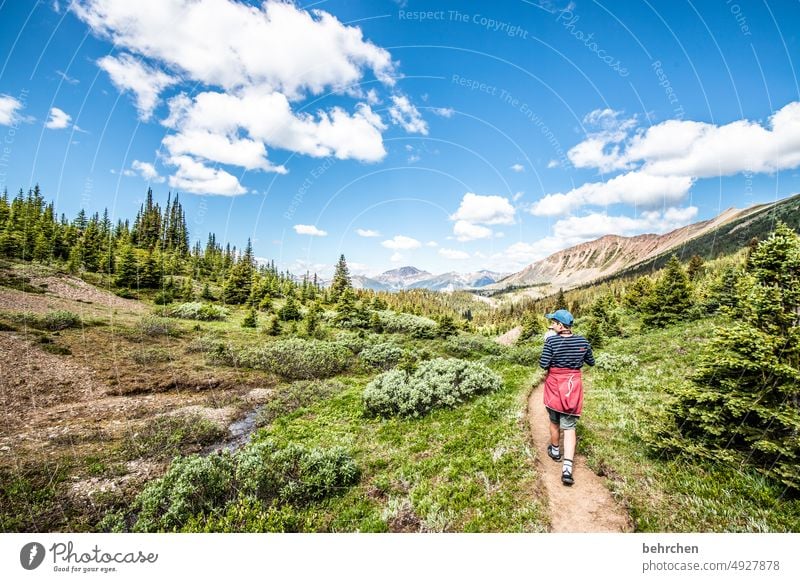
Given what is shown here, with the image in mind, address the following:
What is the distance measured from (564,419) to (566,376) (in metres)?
0.93

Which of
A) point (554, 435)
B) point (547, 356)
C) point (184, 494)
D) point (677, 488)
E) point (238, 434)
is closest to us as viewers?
point (677, 488)

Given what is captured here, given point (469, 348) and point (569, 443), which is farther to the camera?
point (469, 348)

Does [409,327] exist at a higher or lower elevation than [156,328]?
higher

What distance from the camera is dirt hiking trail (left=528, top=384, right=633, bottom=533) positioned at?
488 centimetres

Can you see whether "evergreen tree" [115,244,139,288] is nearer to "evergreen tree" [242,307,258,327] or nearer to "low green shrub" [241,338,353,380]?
"evergreen tree" [242,307,258,327]

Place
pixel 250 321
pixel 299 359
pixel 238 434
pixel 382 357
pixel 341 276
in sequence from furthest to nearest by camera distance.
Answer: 1. pixel 341 276
2. pixel 250 321
3. pixel 382 357
4. pixel 299 359
5. pixel 238 434

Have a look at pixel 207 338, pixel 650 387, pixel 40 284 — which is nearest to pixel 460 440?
pixel 650 387

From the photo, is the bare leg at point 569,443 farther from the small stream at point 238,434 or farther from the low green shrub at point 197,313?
the low green shrub at point 197,313

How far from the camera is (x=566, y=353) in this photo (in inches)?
A: 236

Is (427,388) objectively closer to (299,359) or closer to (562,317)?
(562,317)

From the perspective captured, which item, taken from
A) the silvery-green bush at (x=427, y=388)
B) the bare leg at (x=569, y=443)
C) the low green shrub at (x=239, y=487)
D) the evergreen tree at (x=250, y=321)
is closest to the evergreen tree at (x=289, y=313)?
the evergreen tree at (x=250, y=321)

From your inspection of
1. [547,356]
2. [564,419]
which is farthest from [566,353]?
[564,419]

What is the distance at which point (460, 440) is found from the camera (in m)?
8.62

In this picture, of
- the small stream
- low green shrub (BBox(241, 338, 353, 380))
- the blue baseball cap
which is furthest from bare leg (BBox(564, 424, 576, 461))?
low green shrub (BBox(241, 338, 353, 380))
